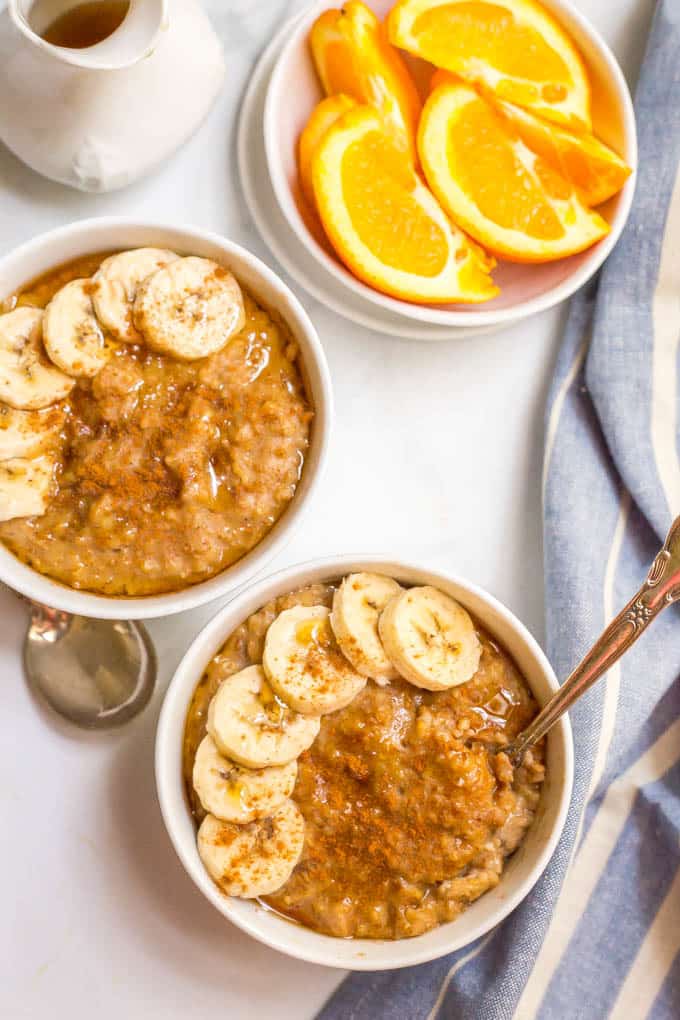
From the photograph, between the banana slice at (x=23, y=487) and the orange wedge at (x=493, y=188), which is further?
the orange wedge at (x=493, y=188)

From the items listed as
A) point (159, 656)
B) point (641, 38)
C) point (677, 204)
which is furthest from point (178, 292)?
point (641, 38)

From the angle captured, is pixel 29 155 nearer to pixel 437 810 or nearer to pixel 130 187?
pixel 130 187

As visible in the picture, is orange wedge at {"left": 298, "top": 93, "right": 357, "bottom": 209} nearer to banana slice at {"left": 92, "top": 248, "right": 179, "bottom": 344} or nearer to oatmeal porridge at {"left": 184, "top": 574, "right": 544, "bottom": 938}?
banana slice at {"left": 92, "top": 248, "right": 179, "bottom": 344}

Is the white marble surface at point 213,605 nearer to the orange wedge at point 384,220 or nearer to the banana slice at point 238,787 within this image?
the orange wedge at point 384,220

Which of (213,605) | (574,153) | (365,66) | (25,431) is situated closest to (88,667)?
(213,605)

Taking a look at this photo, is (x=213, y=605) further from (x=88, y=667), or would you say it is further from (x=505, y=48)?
(x=505, y=48)

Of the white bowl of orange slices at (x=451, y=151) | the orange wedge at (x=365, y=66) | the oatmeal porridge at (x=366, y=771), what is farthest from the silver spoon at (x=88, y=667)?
the orange wedge at (x=365, y=66)
